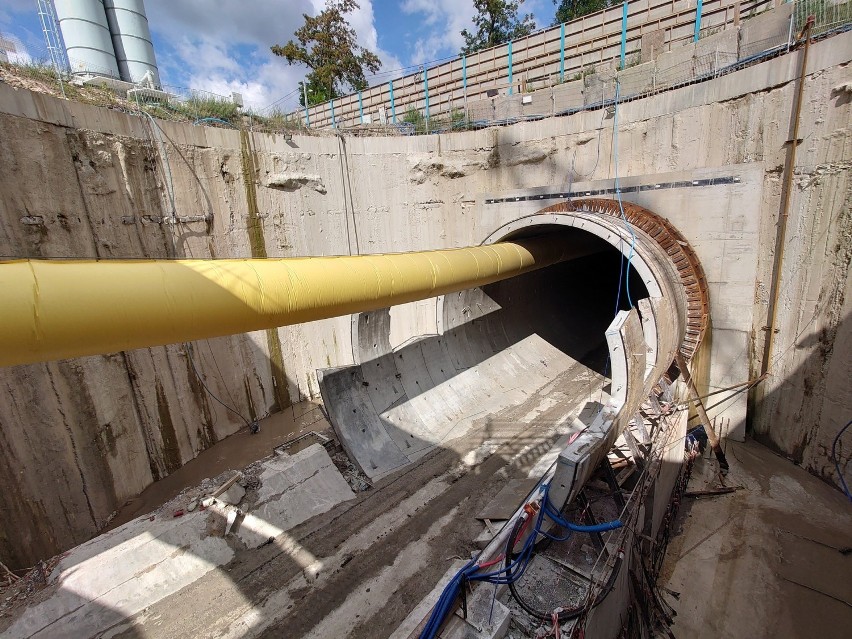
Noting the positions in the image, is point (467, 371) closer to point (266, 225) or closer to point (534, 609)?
point (534, 609)

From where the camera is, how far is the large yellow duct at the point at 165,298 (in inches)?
128

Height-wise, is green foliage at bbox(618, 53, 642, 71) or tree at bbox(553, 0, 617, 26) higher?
tree at bbox(553, 0, 617, 26)

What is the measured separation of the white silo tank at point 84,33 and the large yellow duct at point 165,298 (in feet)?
49.8

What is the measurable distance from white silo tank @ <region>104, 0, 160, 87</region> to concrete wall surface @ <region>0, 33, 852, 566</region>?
858cm

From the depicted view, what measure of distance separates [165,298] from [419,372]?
6.28m

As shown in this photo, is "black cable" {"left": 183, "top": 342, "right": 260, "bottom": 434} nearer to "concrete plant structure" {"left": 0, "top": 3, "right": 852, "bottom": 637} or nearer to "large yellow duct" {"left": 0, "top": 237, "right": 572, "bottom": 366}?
"concrete plant structure" {"left": 0, "top": 3, "right": 852, "bottom": 637}

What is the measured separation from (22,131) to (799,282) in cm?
1541

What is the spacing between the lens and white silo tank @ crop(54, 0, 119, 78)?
14.0 metres

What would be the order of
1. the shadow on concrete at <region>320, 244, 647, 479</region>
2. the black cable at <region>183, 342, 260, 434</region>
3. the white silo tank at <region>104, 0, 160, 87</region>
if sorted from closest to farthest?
the shadow on concrete at <region>320, 244, 647, 479</region>, the black cable at <region>183, 342, 260, 434</region>, the white silo tank at <region>104, 0, 160, 87</region>

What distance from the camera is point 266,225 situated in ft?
40.2

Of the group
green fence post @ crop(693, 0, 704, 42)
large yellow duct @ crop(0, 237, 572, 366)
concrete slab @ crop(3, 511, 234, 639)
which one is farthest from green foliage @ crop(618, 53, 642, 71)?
concrete slab @ crop(3, 511, 234, 639)

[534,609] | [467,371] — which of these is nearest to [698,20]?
[467,371]

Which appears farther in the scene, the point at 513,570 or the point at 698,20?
the point at 698,20

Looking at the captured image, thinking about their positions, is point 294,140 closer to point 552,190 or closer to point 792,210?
point 552,190
